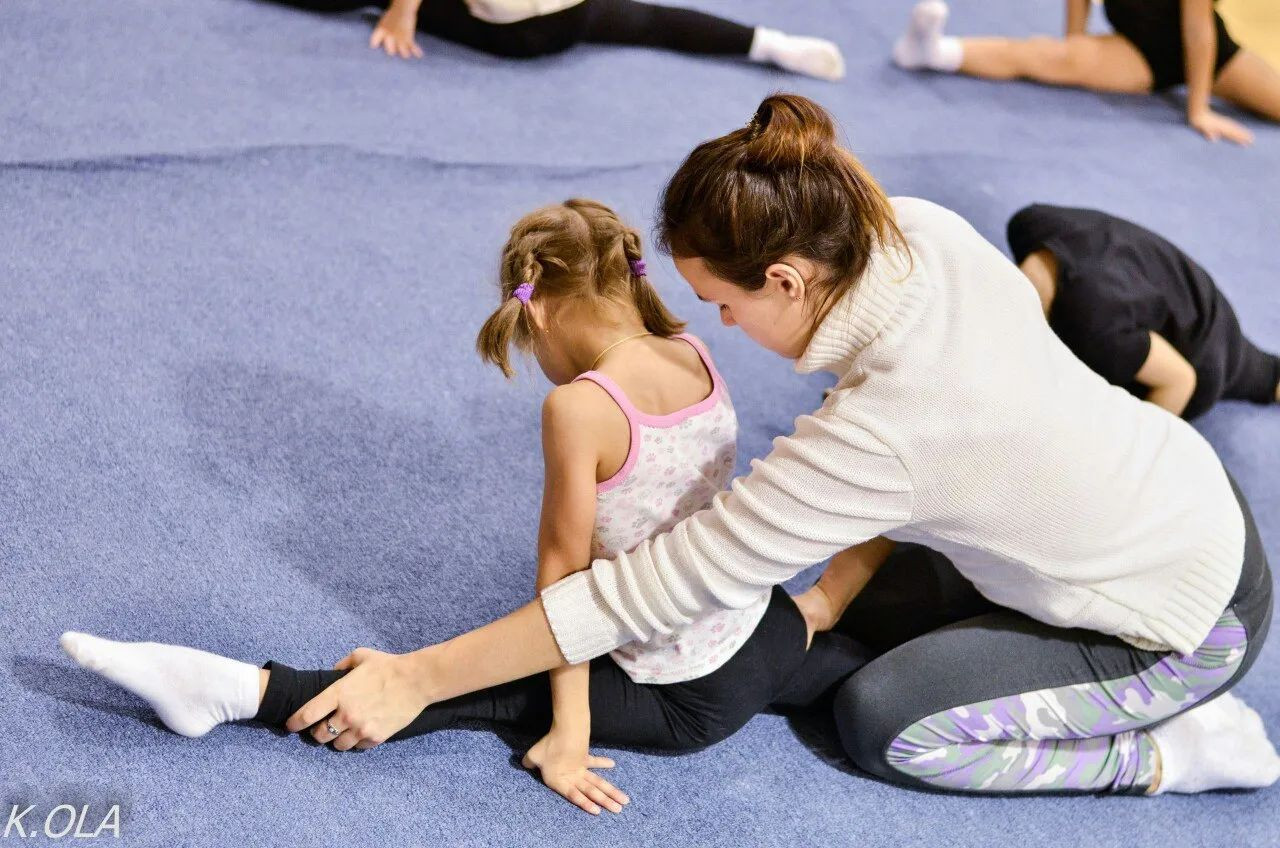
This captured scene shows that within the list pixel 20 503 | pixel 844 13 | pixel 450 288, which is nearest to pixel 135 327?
pixel 20 503

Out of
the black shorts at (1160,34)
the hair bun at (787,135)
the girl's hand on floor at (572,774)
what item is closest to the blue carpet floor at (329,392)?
the girl's hand on floor at (572,774)

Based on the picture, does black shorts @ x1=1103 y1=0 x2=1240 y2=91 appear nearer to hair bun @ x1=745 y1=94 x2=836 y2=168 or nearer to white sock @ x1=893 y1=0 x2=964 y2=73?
white sock @ x1=893 y1=0 x2=964 y2=73

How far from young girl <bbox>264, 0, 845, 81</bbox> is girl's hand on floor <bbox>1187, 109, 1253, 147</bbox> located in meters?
0.81

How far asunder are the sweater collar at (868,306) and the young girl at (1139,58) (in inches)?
67.0

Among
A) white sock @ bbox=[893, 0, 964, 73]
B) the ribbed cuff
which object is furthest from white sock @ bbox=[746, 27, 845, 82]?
the ribbed cuff

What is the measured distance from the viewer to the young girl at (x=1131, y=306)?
1.62 m

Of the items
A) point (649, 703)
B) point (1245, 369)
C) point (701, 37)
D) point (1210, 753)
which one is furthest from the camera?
point (701, 37)

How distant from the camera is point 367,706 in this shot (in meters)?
1.08

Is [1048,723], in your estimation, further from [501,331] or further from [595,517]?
[501,331]

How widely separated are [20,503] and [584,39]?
4.82 feet

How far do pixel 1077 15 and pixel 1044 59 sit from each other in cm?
14

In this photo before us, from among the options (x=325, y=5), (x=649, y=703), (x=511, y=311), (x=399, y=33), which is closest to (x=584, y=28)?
(x=399, y=33)

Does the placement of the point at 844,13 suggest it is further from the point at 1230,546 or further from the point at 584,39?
the point at 1230,546

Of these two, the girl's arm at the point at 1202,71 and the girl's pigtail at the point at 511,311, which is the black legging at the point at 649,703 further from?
the girl's arm at the point at 1202,71
